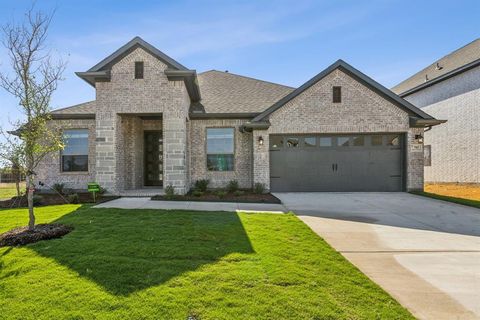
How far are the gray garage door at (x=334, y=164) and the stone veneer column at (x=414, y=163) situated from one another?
338mm

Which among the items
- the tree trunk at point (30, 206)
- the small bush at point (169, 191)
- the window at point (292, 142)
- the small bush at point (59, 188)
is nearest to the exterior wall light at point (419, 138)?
the window at point (292, 142)

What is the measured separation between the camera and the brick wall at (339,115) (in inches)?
496

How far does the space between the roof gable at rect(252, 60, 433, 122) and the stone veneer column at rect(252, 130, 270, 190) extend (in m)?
0.81

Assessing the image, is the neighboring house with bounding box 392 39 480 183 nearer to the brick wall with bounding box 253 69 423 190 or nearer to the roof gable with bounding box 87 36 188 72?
the brick wall with bounding box 253 69 423 190

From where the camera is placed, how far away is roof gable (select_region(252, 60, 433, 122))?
41.1ft

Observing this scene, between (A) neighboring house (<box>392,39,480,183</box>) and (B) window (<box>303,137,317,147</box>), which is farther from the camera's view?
(A) neighboring house (<box>392,39,480,183</box>)

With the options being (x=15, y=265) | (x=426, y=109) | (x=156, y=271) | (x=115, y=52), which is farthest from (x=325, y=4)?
(x=426, y=109)

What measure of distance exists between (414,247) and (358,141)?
8.64 metres

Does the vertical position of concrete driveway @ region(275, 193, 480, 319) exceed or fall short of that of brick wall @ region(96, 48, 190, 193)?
it falls short

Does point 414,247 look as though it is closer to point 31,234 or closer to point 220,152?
point 31,234

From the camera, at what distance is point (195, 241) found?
4965 millimetres

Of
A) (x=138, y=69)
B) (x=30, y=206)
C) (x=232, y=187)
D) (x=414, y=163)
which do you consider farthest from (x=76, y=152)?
(x=414, y=163)

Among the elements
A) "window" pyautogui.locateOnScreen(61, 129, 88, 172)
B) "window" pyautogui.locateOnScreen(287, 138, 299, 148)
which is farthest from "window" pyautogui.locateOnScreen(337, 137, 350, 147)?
"window" pyautogui.locateOnScreen(61, 129, 88, 172)

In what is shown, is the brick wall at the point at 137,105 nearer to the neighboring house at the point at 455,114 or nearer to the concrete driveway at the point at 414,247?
the concrete driveway at the point at 414,247
